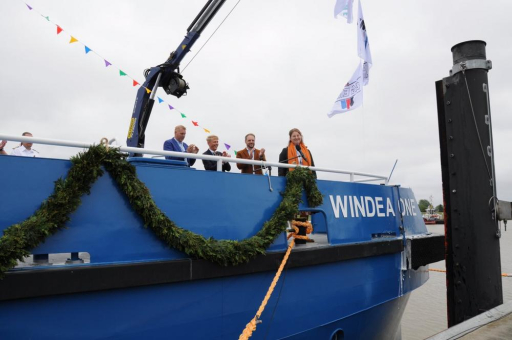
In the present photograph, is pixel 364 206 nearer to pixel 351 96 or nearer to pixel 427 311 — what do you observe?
pixel 351 96

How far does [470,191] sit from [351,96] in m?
2.33

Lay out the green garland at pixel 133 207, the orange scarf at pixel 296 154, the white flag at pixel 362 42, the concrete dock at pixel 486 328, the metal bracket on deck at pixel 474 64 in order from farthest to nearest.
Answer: the white flag at pixel 362 42
the orange scarf at pixel 296 154
the metal bracket on deck at pixel 474 64
the concrete dock at pixel 486 328
the green garland at pixel 133 207

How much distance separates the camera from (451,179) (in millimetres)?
4863

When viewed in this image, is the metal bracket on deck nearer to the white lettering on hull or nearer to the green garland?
the white lettering on hull

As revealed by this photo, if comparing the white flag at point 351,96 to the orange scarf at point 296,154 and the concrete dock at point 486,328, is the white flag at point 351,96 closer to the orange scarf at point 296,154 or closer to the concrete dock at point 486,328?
the orange scarf at point 296,154

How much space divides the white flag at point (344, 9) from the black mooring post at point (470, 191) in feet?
8.74

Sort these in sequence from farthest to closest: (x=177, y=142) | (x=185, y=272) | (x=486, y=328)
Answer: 1. (x=177, y=142)
2. (x=486, y=328)
3. (x=185, y=272)

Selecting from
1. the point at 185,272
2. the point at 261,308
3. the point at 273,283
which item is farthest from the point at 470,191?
the point at 185,272

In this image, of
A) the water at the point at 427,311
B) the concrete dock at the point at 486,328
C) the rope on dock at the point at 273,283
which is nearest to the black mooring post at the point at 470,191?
the concrete dock at the point at 486,328

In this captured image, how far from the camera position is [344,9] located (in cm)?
711

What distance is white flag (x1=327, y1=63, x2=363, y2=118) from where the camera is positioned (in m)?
6.18

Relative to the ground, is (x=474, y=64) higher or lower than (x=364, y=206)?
higher

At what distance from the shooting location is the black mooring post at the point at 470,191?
457cm

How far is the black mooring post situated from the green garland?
7.00 feet
